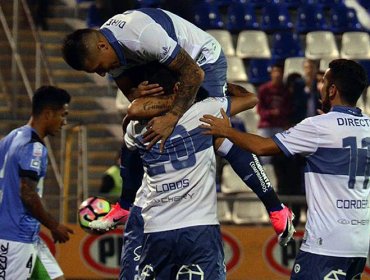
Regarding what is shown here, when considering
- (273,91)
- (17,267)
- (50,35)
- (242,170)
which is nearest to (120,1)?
(50,35)

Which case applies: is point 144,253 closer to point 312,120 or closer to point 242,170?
point 242,170

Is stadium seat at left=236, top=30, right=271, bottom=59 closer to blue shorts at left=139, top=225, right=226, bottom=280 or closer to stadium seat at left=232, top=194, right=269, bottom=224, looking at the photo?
stadium seat at left=232, top=194, right=269, bottom=224

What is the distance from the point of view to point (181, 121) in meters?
6.90

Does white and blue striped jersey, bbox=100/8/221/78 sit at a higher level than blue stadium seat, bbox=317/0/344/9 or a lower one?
lower

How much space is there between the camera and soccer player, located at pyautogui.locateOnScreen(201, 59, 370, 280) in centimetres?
688

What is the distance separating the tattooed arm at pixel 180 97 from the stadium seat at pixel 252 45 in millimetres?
9526

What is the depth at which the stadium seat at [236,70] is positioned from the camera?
1570cm

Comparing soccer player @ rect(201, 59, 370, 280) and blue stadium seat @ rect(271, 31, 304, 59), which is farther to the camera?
blue stadium seat @ rect(271, 31, 304, 59)

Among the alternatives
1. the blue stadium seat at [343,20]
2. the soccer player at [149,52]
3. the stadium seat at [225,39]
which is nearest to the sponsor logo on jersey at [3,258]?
the soccer player at [149,52]

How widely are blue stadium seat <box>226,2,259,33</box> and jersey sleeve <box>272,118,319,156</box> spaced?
385 inches

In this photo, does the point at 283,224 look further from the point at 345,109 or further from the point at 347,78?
the point at 347,78

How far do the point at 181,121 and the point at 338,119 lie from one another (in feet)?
3.05

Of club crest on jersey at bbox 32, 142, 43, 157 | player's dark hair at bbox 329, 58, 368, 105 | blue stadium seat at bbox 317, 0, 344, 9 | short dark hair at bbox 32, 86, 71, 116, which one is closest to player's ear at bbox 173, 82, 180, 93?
player's dark hair at bbox 329, 58, 368, 105

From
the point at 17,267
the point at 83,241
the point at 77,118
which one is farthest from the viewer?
the point at 77,118
